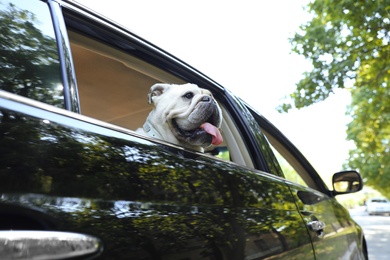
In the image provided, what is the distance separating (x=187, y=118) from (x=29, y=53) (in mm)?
1237

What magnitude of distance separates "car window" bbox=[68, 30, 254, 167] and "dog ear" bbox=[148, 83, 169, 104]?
0.03 m

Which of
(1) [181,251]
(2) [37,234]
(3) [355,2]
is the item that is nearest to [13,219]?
(2) [37,234]

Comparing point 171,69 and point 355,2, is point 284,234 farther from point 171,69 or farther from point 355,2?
point 355,2

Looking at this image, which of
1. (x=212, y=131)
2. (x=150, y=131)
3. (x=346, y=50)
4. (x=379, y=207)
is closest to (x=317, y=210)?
(x=212, y=131)

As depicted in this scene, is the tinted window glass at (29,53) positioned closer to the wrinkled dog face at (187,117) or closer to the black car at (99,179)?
the black car at (99,179)

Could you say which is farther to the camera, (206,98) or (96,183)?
(206,98)

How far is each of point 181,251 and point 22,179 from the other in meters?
0.51

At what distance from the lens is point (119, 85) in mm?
2832

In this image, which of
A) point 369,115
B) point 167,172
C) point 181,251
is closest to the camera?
point 181,251

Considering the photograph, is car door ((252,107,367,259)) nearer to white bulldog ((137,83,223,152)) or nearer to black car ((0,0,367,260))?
black car ((0,0,367,260))

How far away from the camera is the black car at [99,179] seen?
0.81 meters

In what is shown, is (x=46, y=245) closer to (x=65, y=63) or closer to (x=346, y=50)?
(x=65, y=63)

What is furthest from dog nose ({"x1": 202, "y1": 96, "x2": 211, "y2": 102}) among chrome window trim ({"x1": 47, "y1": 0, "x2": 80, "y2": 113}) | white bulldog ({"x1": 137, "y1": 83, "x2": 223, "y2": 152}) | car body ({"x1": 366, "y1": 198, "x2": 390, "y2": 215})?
car body ({"x1": 366, "y1": 198, "x2": 390, "y2": 215})

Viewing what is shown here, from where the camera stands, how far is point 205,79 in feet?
7.65
